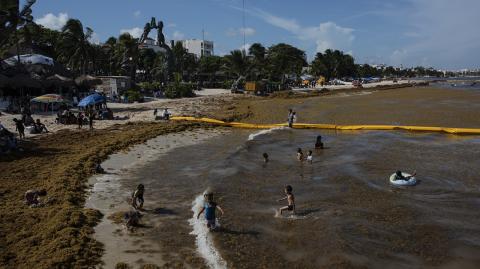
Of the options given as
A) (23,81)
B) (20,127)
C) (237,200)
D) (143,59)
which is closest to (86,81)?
(23,81)

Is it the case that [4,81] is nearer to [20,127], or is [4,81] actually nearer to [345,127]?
[20,127]

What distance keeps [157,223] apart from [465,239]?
851 cm

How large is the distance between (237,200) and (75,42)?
43219 mm

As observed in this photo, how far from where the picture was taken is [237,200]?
600 inches

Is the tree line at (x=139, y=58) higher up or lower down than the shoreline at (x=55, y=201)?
higher up

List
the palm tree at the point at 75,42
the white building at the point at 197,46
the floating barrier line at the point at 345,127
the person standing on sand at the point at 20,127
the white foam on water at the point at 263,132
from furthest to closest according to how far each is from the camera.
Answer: the white building at the point at 197,46 → the palm tree at the point at 75,42 → the floating barrier line at the point at 345,127 → the white foam on water at the point at 263,132 → the person standing on sand at the point at 20,127

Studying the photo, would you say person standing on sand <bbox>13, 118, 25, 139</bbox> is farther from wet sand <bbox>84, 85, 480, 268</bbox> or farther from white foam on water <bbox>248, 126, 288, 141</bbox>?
white foam on water <bbox>248, 126, 288, 141</bbox>

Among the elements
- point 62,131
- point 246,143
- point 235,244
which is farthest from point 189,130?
point 235,244

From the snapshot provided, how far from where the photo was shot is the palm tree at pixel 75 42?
167ft

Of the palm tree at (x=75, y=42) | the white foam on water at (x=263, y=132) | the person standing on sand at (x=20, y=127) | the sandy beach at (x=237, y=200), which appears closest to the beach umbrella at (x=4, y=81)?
the sandy beach at (x=237, y=200)

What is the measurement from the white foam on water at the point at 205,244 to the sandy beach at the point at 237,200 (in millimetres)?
136

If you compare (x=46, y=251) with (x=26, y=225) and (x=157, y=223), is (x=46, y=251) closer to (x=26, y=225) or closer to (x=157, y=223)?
(x=26, y=225)

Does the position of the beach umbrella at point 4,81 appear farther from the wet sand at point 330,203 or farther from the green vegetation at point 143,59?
the wet sand at point 330,203

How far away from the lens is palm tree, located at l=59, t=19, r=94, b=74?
5078 cm
